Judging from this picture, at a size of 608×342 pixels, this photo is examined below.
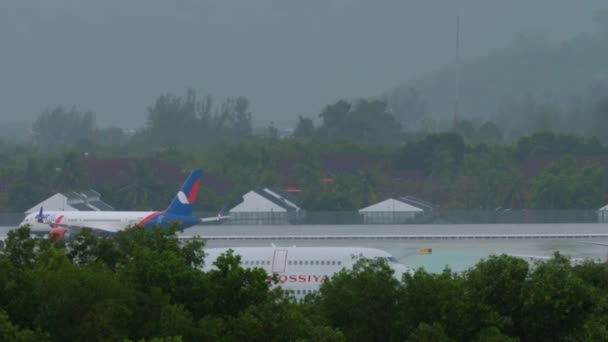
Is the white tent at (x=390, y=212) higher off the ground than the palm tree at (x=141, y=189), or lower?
lower

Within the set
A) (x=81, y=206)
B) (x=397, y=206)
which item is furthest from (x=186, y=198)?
(x=397, y=206)

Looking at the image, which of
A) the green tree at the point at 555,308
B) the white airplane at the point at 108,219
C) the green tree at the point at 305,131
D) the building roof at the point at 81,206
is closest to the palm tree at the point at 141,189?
the building roof at the point at 81,206

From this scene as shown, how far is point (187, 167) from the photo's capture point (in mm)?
106500

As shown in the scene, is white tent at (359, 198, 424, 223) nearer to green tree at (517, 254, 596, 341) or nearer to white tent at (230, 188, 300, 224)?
white tent at (230, 188, 300, 224)

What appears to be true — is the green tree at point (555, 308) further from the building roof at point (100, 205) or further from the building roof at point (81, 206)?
the building roof at point (100, 205)

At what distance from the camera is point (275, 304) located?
2355 centimetres

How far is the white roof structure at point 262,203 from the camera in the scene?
9065cm

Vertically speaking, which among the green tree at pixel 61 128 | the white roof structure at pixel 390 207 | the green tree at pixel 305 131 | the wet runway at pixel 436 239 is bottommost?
the wet runway at pixel 436 239

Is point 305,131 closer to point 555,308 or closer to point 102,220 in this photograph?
point 102,220

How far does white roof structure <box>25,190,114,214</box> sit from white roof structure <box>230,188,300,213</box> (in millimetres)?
9965

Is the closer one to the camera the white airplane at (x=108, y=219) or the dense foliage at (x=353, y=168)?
the white airplane at (x=108, y=219)

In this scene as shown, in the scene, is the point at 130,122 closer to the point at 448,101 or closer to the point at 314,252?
the point at 448,101

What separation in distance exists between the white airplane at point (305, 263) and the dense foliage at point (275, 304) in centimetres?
1402

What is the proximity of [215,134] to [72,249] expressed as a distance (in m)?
109
